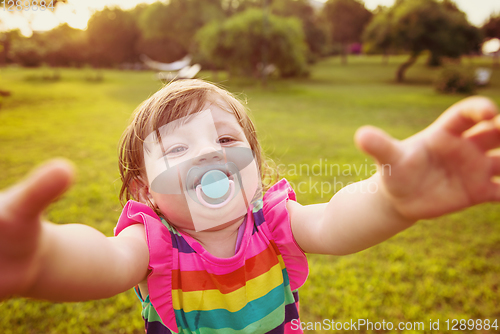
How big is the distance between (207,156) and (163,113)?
0.98 ft

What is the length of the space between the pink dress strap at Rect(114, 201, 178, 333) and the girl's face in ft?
0.23

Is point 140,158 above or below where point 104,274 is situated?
above

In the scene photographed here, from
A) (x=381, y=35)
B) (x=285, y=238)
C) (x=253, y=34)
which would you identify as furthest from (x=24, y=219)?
(x=381, y=35)

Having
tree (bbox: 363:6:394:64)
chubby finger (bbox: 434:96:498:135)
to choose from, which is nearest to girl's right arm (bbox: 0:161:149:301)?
chubby finger (bbox: 434:96:498:135)

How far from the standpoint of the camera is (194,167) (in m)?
0.99

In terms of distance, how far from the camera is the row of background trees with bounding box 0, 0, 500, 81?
16.2 metres

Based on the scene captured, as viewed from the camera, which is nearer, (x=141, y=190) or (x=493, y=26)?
(x=141, y=190)

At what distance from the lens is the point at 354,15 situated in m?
35.6

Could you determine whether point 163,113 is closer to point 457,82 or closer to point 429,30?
point 457,82

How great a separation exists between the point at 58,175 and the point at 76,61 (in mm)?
36564

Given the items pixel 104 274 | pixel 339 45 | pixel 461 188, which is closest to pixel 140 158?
pixel 104 274

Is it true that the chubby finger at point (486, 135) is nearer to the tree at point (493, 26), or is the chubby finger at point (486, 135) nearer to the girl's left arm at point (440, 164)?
the girl's left arm at point (440, 164)

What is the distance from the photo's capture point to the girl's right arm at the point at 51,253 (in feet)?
1.65

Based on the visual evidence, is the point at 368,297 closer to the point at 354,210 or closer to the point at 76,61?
the point at 354,210
